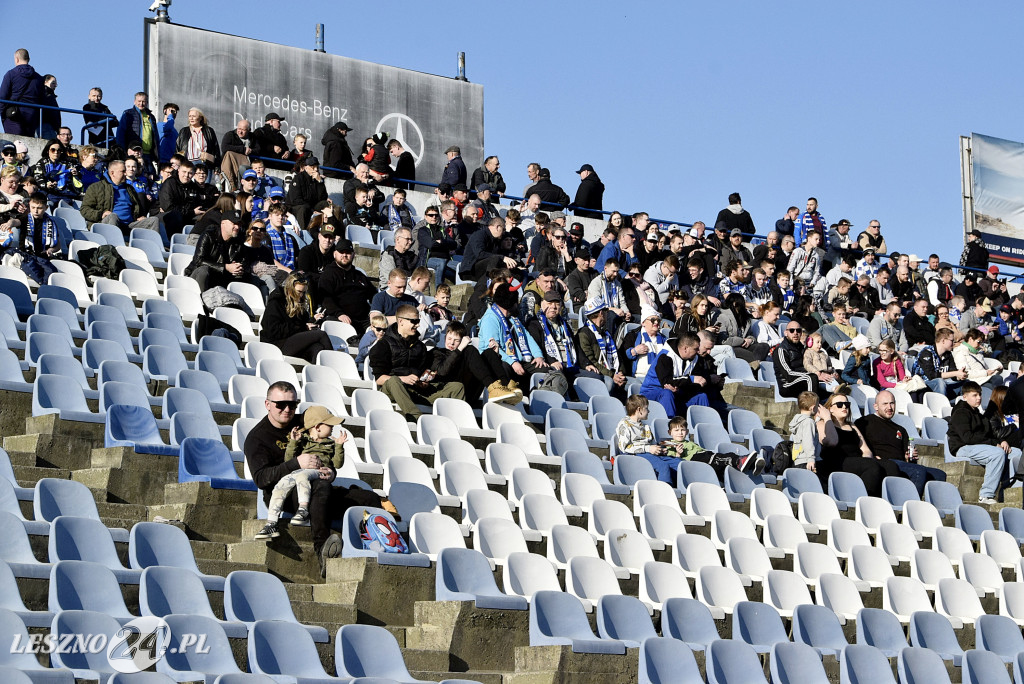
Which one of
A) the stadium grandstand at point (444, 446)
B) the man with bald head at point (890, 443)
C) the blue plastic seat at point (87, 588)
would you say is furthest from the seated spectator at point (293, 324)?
the blue plastic seat at point (87, 588)

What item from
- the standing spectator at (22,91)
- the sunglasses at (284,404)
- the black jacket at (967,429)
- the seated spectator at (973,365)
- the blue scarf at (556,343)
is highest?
the standing spectator at (22,91)

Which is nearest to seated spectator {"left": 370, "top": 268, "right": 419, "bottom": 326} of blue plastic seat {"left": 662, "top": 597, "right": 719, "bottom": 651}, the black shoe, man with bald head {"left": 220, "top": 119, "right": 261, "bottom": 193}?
man with bald head {"left": 220, "top": 119, "right": 261, "bottom": 193}

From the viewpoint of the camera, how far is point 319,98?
18.5m

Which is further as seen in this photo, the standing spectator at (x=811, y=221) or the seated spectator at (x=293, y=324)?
the standing spectator at (x=811, y=221)

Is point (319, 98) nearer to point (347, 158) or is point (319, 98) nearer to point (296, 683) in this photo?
point (347, 158)

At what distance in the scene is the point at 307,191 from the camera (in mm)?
13945

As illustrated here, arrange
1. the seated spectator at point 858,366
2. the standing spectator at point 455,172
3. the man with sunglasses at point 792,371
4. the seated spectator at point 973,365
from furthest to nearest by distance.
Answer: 1. the standing spectator at point 455,172
2. the seated spectator at point 973,365
3. the seated spectator at point 858,366
4. the man with sunglasses at point 792,371

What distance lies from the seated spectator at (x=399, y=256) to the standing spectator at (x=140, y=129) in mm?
3564

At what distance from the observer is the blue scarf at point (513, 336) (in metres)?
10.7

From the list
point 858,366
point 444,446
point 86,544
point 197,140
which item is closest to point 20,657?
point 86,544

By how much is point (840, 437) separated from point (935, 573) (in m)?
1.76

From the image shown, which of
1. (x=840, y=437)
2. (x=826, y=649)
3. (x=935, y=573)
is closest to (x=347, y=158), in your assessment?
(x=840, y=437)

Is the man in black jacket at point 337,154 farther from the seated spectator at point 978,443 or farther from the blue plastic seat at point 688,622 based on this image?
the blue plastic seat at point 688,622

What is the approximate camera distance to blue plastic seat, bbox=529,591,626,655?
6488 mm
